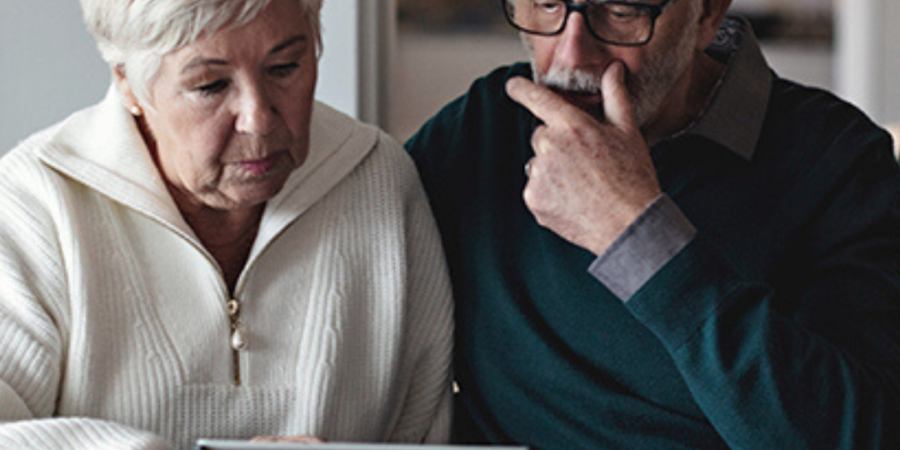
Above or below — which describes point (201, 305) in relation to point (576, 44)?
below

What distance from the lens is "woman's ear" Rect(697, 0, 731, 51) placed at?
62.0 inches

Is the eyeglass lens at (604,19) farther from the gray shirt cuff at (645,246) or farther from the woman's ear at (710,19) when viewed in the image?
the gray shirt cuff at (645,246)

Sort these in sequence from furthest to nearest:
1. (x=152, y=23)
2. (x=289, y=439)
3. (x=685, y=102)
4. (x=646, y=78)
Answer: (x=685, y=102) < (x=646, y=78) < (x=289, y=439) < (x=152, y=23)

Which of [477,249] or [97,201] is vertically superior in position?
[97,201]

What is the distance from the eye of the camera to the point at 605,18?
1448mm

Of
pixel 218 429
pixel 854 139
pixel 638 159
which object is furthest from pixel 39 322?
pixel 854 139

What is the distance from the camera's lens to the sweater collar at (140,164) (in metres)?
1.40

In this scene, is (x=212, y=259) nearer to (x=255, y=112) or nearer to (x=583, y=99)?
(x=255, y=112)

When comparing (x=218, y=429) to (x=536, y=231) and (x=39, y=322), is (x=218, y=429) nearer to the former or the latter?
(x=39, y=322)

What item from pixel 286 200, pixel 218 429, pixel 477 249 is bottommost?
pixel 218 429

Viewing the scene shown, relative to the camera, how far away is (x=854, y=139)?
1507mm

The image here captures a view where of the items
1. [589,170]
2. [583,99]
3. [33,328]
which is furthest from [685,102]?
[33,328]

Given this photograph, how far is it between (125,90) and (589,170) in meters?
0.61

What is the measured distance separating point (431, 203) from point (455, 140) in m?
0.10
